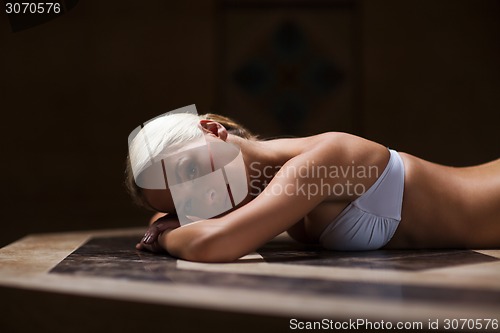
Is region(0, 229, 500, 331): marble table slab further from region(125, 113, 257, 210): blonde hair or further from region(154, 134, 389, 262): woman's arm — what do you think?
region(125, 113, 257, 210): blonde hair

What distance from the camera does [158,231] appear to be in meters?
2.06

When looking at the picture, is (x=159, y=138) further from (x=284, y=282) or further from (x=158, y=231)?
(x=284, y=282)

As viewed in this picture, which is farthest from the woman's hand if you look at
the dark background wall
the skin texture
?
the dark background wall

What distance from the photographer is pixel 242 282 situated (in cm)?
150

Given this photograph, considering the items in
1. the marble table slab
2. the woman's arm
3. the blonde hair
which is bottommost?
the marble table slab

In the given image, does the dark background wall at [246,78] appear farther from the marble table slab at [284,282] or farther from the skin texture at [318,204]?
the marble table slab at [284,282]

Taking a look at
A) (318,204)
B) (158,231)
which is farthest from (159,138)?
(318,204)

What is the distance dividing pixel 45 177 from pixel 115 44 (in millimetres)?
1224

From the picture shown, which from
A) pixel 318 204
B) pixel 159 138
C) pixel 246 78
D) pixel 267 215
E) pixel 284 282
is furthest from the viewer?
pixel 246 78

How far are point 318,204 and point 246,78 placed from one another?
3.45 metres

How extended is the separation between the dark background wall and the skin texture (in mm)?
3060

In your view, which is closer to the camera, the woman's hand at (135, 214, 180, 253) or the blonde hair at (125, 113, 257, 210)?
the blonde hair at (125, 113, 257, 210)

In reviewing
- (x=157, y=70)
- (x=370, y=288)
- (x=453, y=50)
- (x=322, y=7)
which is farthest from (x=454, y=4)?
(x=370, y=288)

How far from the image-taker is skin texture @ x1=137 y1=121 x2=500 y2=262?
68.9 inches
